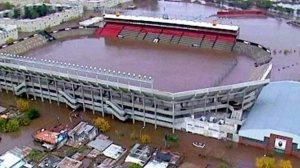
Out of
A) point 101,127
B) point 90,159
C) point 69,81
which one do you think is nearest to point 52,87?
point 69,81

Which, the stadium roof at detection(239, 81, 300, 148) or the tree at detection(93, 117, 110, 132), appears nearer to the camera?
the stadium roof at detection(239, 81, 300, 148)

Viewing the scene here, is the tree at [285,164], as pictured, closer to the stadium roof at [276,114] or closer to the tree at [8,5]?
the stadium roof at [276,114]

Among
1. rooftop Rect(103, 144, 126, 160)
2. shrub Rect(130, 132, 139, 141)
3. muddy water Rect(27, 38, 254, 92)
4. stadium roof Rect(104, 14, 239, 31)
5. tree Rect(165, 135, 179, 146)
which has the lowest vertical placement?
rooftop Rect(103, 144, 126, 160)

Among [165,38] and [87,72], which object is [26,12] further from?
[87,72]

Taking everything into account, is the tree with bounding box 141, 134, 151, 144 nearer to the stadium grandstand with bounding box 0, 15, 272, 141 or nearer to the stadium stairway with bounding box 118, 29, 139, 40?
the stadium grandstand with bounding box 0, 15, 272, 141

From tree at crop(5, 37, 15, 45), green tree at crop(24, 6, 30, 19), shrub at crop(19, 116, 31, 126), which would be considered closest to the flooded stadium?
shrub at crop(19, 116, 31, 126)
